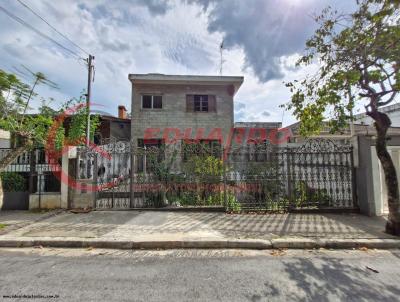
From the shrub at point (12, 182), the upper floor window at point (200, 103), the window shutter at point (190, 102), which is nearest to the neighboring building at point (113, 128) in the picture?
the window shutter at point (190, 102)

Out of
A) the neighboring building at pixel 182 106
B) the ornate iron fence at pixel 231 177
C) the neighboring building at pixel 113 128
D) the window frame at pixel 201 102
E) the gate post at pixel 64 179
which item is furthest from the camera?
the neighboring building at pixel 113 128

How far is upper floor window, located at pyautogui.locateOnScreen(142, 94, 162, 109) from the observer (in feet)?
49.5

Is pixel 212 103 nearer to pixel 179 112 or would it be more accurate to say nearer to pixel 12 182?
pixel 179 112

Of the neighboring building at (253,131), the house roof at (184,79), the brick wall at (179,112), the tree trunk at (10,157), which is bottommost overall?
the tree trunk at (10,157)

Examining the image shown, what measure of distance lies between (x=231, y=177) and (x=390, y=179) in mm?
4097

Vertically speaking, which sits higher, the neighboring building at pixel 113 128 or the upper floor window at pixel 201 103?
the upper floor window at pixel 201 103

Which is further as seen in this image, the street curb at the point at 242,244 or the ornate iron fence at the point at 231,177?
the ornate iron fence at the point at 231,177

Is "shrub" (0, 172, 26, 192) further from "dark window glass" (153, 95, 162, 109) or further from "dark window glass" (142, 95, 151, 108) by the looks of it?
"dark window glass" (153, 95, 162, 109)

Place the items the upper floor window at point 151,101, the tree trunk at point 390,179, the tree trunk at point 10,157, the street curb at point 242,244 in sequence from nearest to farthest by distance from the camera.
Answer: the street curb at point 242,244 → the tree trunk at point 390,179 → the tree trunk at point 10,157 → the upper floor window at point 151,101

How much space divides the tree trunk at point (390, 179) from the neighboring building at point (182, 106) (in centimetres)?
998

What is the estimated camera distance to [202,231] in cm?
557

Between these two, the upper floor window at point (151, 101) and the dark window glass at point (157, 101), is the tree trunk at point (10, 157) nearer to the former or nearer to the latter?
the upper floor window at point (151, 101)

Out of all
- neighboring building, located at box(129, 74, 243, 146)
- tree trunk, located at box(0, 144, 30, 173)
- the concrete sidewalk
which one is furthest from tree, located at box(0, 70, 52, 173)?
neighboring building, located at box(129, 74, 243, 146)

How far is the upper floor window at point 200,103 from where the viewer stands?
50.2 ft
